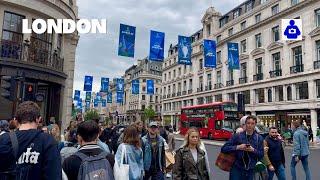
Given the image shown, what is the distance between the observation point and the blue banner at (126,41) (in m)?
18.5

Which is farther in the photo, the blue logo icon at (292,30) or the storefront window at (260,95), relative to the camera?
the storefront window at (260,95)

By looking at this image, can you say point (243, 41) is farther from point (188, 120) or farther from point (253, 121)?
point (253, 121)

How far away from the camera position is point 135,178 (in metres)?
5.21

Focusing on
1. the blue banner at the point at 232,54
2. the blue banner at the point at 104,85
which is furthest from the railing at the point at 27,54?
the blue banner at the point at 104,85

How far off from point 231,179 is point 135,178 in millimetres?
1776

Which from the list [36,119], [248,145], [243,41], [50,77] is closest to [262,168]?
[248,145]

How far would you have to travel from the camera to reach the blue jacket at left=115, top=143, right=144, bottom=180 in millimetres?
5195

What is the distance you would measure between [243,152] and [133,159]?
1916 millimetres

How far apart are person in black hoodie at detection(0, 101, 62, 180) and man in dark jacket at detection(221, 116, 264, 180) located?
344 cm

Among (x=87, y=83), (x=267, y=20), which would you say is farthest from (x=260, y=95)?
(x=87, y=83)

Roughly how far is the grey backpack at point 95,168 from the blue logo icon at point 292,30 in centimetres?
3349

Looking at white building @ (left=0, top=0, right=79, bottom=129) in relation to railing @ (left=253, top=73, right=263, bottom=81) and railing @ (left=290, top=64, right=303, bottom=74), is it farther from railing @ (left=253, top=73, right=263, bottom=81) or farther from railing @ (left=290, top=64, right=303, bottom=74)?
railing @ (left=253, top=73, right=263, bottom=81)

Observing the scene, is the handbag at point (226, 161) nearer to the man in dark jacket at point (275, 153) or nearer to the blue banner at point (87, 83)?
the man in dark jacket at point (275, 153)

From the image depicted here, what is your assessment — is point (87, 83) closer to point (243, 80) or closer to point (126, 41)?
point (126, 41)
